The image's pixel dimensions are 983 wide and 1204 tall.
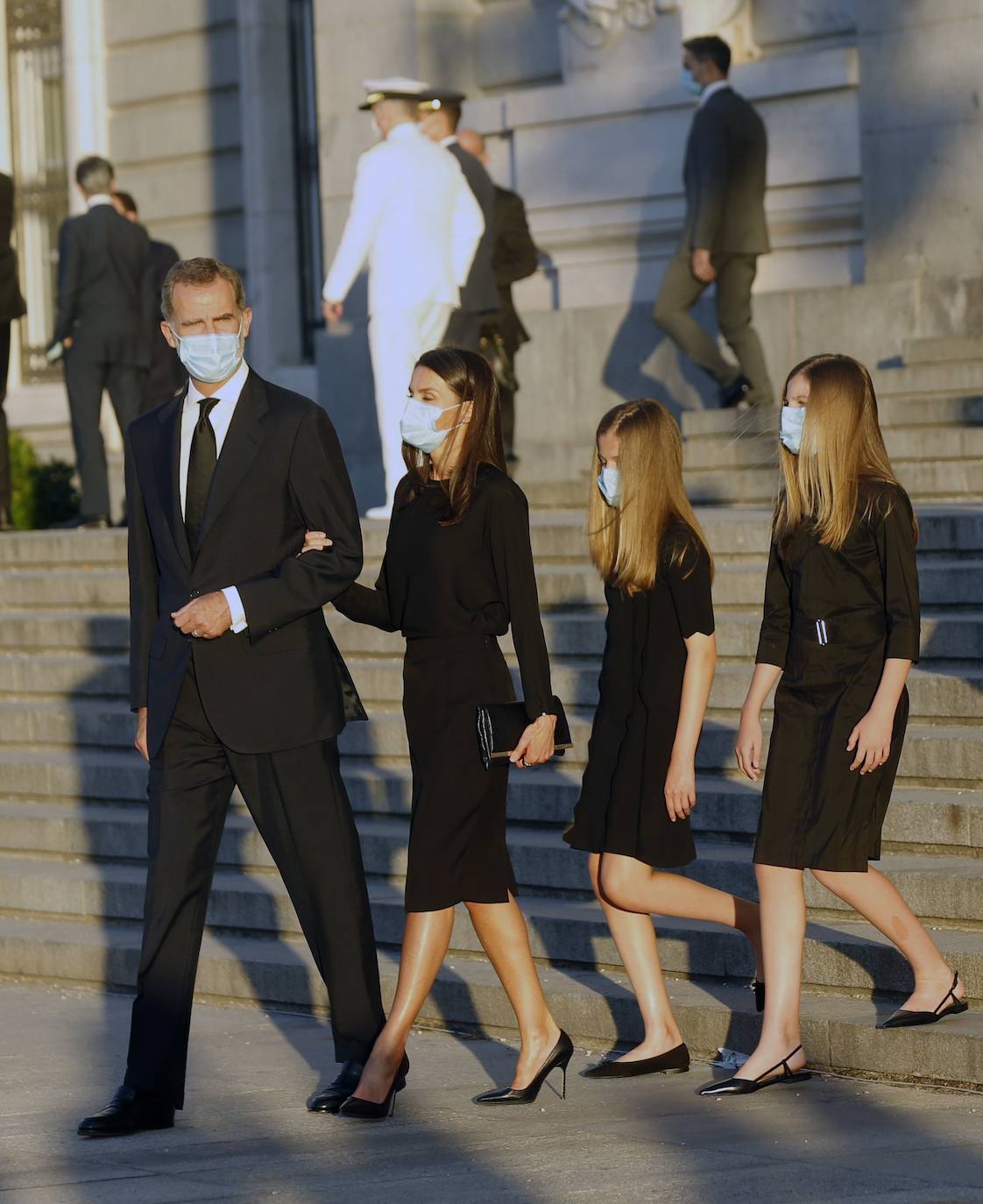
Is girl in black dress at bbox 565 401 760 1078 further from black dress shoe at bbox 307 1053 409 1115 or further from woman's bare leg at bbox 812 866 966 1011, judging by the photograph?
black dress shoe at bbox 307 1053 409 1115

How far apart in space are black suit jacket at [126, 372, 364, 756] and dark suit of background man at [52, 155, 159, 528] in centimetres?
691

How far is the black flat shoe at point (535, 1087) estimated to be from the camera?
552 cm

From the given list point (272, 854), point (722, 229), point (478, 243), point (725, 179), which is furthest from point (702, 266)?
point (272, 854)

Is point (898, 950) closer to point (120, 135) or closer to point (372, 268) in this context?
point (372, 268)

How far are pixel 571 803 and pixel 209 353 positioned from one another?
260 cm

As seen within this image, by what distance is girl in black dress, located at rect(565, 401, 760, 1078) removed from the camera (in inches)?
225

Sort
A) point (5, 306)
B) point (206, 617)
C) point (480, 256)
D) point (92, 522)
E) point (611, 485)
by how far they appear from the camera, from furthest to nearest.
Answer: point (5, 306) < point (92, 522) < point (480, 256) < point (611, 485) < point (206, 617)

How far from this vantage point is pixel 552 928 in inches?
269

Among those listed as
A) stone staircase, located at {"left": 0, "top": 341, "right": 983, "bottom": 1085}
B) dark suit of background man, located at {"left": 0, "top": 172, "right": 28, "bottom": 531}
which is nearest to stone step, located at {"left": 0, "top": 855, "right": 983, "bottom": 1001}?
stone staircase, located at {"left": 0, "top": 341, "right": 983, "bottom": 1085}

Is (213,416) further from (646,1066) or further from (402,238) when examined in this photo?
(402,238)

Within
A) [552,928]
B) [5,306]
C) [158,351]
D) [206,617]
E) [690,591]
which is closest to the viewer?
[206,617]

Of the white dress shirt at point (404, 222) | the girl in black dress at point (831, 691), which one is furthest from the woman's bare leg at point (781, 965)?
the white dress shirt at point (404, 222)

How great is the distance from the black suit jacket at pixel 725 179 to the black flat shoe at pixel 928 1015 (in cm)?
639

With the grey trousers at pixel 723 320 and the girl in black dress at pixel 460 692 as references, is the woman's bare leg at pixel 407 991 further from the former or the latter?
the grey trousers at pixel 723 320
